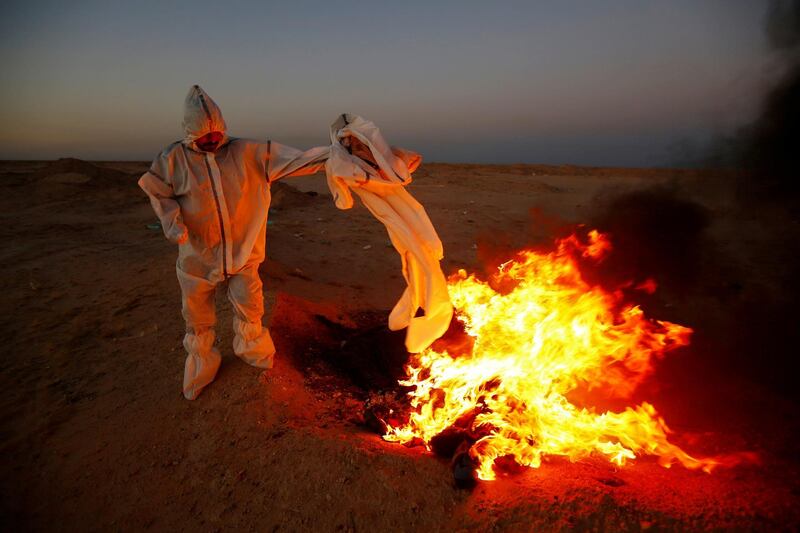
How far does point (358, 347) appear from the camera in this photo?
5.05 metres

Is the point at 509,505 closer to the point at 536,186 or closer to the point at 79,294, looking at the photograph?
the point at 79,294

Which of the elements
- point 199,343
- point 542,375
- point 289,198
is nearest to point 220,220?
point 199,343

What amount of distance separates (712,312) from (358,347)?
17.0 ft

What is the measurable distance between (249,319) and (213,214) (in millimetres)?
1018

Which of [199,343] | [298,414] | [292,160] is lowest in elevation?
[298,414]

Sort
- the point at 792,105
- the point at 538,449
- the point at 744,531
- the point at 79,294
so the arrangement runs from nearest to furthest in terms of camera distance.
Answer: the point at 744,531 < the point at 538,449 < the point at 792,105 < the point at 79,294

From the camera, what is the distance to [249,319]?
4.07m

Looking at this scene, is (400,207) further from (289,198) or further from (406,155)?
(289,198)

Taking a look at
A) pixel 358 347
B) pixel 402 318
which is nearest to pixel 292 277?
pixel 358 347

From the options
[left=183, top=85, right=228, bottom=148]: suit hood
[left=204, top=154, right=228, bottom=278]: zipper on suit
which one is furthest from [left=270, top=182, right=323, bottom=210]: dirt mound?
[left=183, top=85, right=228, bottom=148]: suit hood

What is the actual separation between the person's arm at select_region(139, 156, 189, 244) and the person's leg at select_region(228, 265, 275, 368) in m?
0.67

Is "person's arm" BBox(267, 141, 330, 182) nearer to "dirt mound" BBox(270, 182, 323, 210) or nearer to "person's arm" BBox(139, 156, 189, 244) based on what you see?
"person's arm" BBox(139, 156, 189, 244)

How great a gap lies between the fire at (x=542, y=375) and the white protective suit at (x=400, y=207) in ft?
2.41

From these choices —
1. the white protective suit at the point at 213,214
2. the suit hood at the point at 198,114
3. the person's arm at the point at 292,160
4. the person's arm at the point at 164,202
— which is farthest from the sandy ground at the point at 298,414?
the suit hood at the point at 198,114
